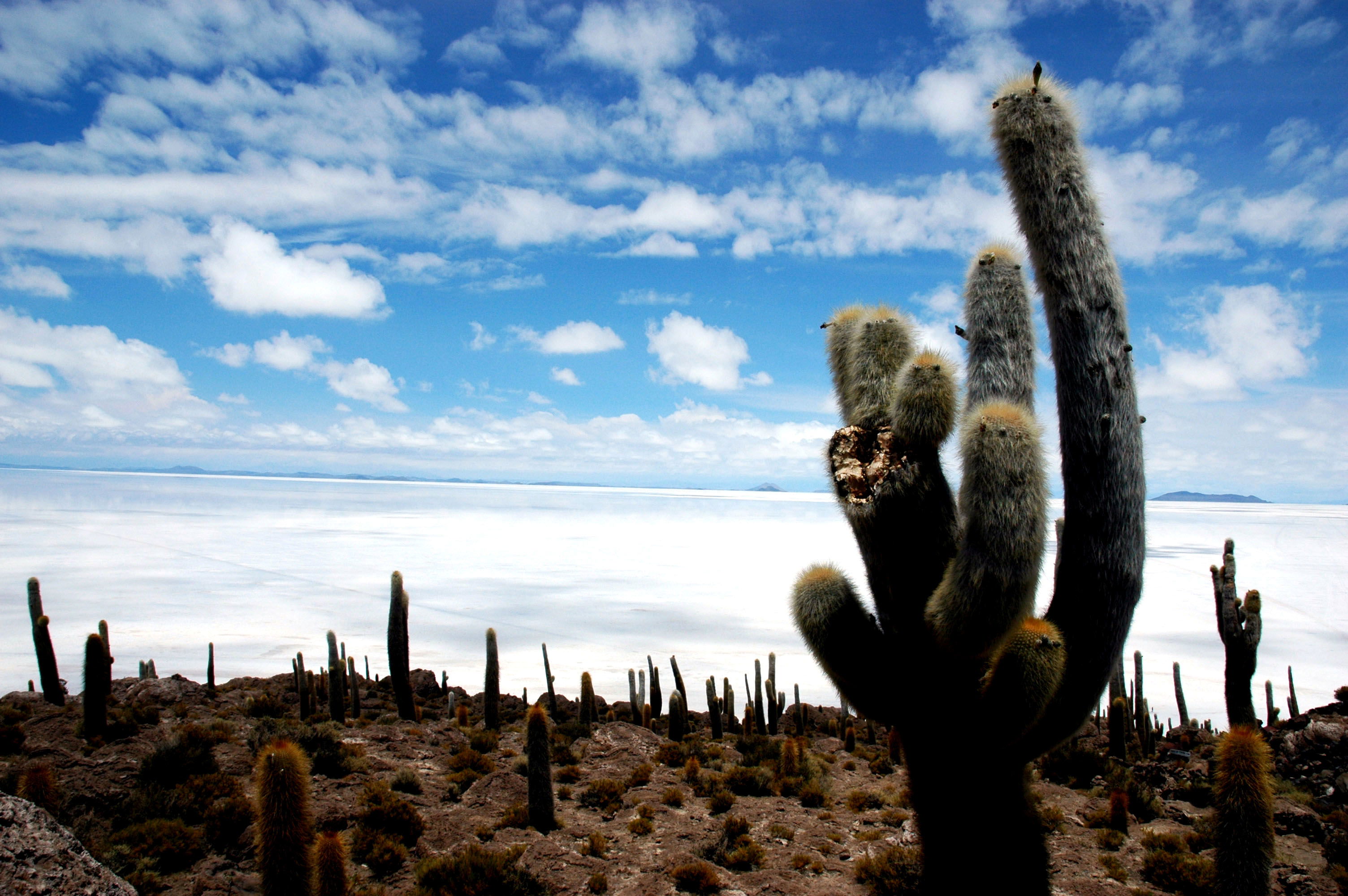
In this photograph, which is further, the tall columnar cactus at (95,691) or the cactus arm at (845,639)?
the tall columnar cactus at (95,691)

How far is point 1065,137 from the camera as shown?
4887 mm

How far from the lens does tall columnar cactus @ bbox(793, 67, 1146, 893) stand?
4531 mm

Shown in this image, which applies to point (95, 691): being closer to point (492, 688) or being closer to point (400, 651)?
point (400, 651)

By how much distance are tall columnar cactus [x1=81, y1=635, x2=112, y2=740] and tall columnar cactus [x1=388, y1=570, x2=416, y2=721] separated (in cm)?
492

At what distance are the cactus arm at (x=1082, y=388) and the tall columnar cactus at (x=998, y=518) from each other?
12 millimetres

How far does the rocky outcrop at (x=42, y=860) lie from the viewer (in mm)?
4520

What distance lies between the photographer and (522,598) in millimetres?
39281

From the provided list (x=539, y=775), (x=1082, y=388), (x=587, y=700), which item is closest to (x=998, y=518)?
(x=1082, y=388)

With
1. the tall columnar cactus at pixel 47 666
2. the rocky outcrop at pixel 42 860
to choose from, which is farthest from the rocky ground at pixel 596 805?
the tall columnar cactus at pixel 47 666

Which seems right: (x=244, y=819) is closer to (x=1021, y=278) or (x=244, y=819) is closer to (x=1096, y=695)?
(x=1096, y=695)

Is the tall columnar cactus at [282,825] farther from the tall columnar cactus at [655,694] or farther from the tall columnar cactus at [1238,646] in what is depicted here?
the tall columnar cactus at [1238,646]

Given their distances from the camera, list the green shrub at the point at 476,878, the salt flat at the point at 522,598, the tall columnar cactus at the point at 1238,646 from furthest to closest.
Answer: the salt flat at the point at 522,598 < the tall columnar cactus at the point at 1238,646 < the green shrub at the point at 476,878

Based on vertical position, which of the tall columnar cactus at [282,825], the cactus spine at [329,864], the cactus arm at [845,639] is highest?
the cactus arm at [845,639]

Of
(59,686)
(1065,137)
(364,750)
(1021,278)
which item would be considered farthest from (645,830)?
(59,686)
